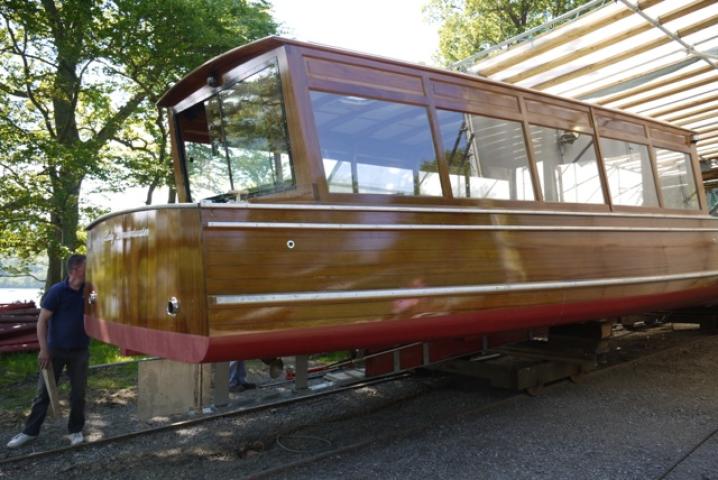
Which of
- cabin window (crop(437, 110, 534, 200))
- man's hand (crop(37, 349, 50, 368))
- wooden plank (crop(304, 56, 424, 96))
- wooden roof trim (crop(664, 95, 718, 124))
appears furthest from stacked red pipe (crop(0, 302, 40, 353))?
wooden roof trim (crop(664, 95, 718, 124))

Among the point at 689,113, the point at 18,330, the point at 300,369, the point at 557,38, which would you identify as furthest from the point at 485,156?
the point at 18,330

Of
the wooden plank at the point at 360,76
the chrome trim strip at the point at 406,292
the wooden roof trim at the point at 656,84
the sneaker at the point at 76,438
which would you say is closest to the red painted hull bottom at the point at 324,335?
the chrome trim strip at the point at 406,292

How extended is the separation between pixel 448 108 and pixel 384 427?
8.81 ft

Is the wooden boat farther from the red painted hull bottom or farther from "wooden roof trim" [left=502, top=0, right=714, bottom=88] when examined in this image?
"wooden roof trim" [left=502, top=0, right=714, bottom=88]

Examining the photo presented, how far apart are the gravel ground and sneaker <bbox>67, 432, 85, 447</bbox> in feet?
0.45

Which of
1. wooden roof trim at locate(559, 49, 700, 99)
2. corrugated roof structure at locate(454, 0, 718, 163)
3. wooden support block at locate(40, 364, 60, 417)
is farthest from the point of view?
wooden roof trim at locate(559, 49, 700, 99)

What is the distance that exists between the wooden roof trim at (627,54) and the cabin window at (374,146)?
14.6 ft

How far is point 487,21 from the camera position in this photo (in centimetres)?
2125

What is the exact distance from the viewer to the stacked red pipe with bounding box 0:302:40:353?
25.8 ft

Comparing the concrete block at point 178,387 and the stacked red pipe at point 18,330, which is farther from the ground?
the stacked red pipe at point 18,330

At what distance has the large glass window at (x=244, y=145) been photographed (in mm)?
3516

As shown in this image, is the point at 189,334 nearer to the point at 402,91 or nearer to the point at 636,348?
the point at 402,91

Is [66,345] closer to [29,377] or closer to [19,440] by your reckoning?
[19,440]

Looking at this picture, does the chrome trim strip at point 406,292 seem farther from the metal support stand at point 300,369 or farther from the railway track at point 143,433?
the railway track at point 143,433
